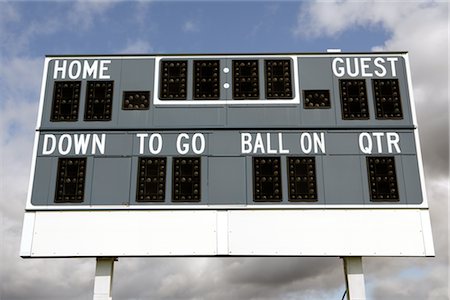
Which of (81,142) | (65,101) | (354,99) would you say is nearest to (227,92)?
(354,99)

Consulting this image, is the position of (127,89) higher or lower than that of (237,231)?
higher

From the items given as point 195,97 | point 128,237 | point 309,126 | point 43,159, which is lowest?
→ point 128,237

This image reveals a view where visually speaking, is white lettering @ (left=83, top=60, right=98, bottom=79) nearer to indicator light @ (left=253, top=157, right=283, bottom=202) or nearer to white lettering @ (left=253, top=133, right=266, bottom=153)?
white lettering @ (left=253, top=133, right=266, bottom=153)

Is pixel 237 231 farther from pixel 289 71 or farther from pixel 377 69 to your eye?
pixel 377 69

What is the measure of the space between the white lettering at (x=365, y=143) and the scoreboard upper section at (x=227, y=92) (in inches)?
9.7

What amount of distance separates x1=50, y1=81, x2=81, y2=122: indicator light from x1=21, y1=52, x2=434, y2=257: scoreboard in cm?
3

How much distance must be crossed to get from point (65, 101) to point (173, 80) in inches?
101

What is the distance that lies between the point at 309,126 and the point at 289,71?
1.51 metres

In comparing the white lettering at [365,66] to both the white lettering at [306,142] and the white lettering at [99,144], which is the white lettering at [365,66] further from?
the white lettering at [99,144]

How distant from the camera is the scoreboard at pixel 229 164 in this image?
11250 mm

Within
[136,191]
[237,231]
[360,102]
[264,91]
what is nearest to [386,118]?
[360,102]

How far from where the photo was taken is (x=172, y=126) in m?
11.9

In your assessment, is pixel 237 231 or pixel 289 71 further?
pixel 289 71

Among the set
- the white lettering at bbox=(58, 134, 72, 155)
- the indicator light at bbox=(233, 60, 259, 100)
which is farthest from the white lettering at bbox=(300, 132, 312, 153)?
the white lettering at bbox=(58, 134, 72, 155)
